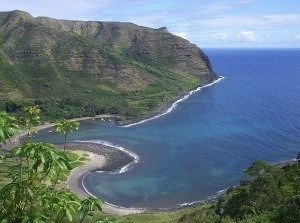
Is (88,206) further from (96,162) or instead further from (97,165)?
(96,162)

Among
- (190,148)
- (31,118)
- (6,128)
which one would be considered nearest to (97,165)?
(190,148)

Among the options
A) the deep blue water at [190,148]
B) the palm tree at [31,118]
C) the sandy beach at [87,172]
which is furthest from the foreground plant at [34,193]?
the deep blue water at [190,148]


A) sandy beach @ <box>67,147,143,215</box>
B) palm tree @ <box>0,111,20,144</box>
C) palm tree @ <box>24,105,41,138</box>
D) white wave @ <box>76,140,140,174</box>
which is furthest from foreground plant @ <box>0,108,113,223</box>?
white wave @ <box>76,140,140,174</box>

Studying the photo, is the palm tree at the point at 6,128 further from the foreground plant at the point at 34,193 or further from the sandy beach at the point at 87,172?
the sandy beach at the point at 87,172

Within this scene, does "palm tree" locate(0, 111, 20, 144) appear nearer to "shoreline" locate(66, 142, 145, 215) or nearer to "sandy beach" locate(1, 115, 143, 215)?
"shoreline" locate(66, 142, 145, 215)

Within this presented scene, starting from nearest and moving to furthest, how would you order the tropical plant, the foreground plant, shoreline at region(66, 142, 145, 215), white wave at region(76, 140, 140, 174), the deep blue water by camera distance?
the foreground plant < the tropical plant < shoreline at region(66, 142, 145, 215) < the deep blue water < white wave at region(76, 140, 140, 174)

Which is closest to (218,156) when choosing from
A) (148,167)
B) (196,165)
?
(196,165)

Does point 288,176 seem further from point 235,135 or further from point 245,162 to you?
point 235,135

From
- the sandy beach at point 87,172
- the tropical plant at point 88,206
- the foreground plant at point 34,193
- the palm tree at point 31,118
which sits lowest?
the sandy beach at point 87,172
